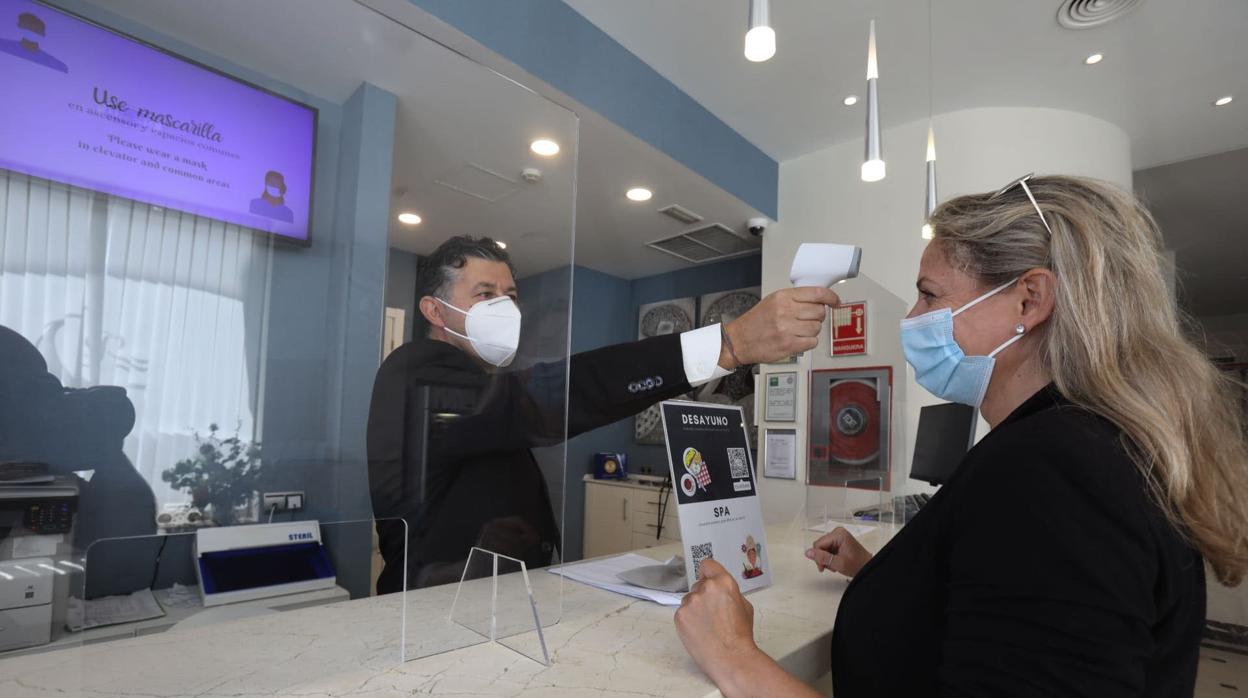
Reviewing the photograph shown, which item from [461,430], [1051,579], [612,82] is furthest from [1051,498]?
[612,82]

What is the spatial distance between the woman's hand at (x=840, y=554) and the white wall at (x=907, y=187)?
7.11 feet

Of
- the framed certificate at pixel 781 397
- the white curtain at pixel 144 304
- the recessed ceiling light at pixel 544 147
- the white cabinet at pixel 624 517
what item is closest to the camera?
the white curtain at pixel 144 304

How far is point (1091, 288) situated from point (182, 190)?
110 centimetres

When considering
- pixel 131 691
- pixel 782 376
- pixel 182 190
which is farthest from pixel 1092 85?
pixel 131 691

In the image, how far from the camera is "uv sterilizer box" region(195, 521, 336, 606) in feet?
2.23

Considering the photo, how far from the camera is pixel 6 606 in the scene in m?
0.58

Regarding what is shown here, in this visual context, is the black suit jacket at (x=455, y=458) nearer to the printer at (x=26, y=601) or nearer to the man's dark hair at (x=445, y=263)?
the man's dark hair at (x=445, y=263)

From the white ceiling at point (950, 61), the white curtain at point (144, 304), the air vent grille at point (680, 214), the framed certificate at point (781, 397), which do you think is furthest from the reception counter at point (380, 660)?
the air vent grille at point (680, 214)

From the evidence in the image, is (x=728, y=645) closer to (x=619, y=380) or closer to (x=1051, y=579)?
(x=1051, y=579)

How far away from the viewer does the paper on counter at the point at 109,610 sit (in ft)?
2.05

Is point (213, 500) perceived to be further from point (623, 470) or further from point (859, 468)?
point (623, 470)

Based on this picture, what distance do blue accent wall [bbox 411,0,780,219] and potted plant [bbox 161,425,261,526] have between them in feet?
6.10

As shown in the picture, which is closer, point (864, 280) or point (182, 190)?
point (182, 190)

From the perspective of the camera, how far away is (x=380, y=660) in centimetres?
81
